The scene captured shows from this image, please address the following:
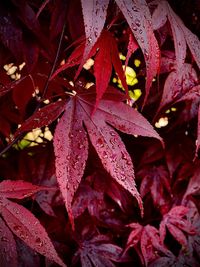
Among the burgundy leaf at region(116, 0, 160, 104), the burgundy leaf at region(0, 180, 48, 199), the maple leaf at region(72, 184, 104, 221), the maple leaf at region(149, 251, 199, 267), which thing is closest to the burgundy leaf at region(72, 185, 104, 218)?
the maple leaf at region(72, 184, 104, 221)

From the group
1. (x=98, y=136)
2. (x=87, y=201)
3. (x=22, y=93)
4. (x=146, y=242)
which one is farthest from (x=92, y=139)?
(x=146, y=242)

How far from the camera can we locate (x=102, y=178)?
1.22 meters

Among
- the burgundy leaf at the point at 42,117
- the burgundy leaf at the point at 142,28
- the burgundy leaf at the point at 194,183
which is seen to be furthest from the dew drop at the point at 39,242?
the burgundy leaf at the point at 194,183

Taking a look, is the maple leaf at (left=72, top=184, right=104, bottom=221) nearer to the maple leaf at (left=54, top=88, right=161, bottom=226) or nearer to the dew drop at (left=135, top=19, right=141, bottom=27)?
the maple leaf at (left=54, top=88, right=161, bottom=226)

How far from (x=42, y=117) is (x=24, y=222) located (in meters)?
0.22

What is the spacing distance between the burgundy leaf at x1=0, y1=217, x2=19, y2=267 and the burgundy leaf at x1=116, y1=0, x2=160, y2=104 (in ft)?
1.37

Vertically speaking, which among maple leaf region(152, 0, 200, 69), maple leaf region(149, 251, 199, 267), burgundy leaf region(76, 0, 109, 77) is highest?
burgundy leaf region(76, 0, 109, 77)

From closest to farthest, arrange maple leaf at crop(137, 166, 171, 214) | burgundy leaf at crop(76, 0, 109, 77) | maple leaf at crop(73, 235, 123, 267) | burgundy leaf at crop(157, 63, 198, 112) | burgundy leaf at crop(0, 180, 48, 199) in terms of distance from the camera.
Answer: burgundy leaf at crop(76, 0, 109, 77), burgundy leaf at crop(0, 180, 48, 199), burgundy leaf at crop(157, 63, 198, 112), maple leaf at crop(73, 235, 123, 267), maple leaf at crop(137, 166, 171, 214)

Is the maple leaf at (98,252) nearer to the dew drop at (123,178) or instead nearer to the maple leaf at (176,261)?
the maple leaf at (176,261)

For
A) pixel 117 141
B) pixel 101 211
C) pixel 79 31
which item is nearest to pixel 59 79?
pixel 79 31

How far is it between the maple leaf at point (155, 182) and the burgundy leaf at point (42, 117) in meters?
0.51

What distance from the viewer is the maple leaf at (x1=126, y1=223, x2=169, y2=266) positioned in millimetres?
1177

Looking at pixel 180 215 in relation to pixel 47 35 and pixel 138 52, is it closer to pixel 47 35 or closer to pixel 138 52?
pixel 138 52

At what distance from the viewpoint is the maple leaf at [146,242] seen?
1177 mm
